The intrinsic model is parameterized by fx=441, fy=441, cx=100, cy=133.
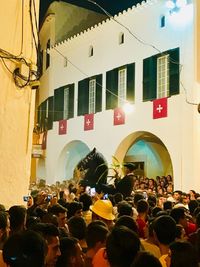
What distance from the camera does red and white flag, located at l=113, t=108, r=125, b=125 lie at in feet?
59.6

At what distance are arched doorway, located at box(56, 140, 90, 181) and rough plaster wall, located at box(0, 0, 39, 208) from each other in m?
13.2

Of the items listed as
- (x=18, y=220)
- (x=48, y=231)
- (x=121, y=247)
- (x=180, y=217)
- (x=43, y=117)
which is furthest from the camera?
(x=43, y=117)

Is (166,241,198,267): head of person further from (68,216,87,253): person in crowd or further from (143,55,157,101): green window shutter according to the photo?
(143,55,157,101): green window shutter

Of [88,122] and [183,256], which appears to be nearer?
[183,256]

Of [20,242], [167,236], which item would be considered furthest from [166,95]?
[20,242]

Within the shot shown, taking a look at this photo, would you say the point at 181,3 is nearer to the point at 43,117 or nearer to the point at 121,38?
the point at 121,38

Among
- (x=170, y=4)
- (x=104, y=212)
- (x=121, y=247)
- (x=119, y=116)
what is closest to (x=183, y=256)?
(x=121, y=247)

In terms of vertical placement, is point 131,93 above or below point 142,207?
above

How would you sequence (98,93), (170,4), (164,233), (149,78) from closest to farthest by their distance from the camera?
(164,233) < (170,4) < (149,78) < (98,93)

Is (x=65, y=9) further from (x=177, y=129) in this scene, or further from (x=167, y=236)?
(x=167, y=236)

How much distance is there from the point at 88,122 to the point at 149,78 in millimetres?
4194

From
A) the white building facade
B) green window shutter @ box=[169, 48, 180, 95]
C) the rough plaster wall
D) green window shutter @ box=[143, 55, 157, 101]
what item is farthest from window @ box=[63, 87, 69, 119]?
the rough plaster wall

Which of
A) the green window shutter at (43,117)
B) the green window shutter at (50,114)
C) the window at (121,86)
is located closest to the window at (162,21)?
the window at (121,86)

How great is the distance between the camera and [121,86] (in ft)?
60.6
